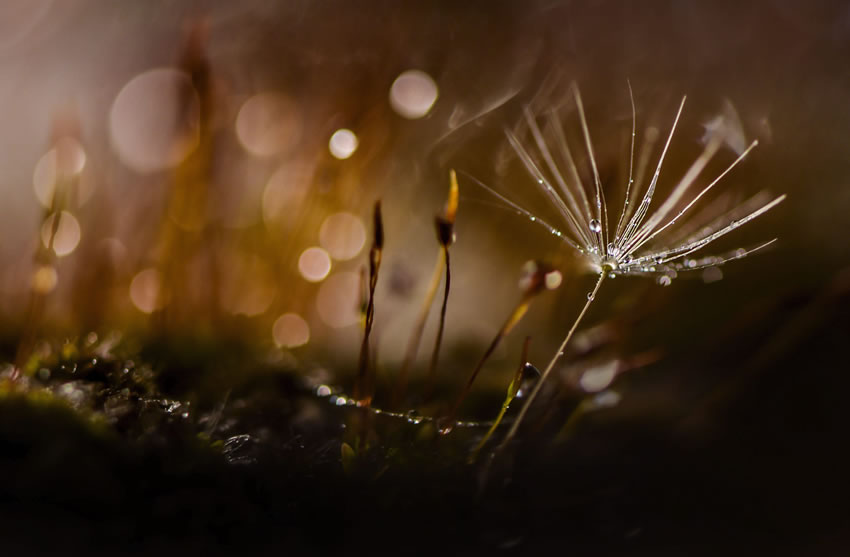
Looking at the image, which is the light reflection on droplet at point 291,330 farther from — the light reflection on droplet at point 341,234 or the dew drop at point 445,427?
the dew drop at point 445,427

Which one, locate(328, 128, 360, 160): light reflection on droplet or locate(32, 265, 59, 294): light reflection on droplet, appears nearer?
locate(32, 265, 59, 294): light reflection on droplet

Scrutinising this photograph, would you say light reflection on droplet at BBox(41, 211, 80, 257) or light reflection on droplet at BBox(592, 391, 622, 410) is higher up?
light reflection on droplet at BBox(41, 211, 80, 257)

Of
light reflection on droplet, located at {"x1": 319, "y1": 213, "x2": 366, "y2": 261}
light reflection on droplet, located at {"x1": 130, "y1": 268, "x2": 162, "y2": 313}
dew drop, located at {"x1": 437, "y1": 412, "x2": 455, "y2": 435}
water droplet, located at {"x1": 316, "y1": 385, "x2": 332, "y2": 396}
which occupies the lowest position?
dew drop, located at {"x1": 437, "y1": 412, "x2": 455, "y2": 435}

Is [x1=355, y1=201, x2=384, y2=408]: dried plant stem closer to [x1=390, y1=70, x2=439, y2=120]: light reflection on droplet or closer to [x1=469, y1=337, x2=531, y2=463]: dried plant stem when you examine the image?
[x1=469, y1=337, x2=531, y2=463]: dried plant stem

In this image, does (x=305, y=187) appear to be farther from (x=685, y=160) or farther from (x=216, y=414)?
(x=685, y=160)

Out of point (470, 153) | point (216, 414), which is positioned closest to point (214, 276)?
point (216, 414)

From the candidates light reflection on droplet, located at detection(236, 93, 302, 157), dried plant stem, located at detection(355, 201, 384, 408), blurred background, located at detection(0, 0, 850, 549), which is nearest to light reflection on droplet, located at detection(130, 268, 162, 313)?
blurred background, located at detection(0, 0, 850, 549)
